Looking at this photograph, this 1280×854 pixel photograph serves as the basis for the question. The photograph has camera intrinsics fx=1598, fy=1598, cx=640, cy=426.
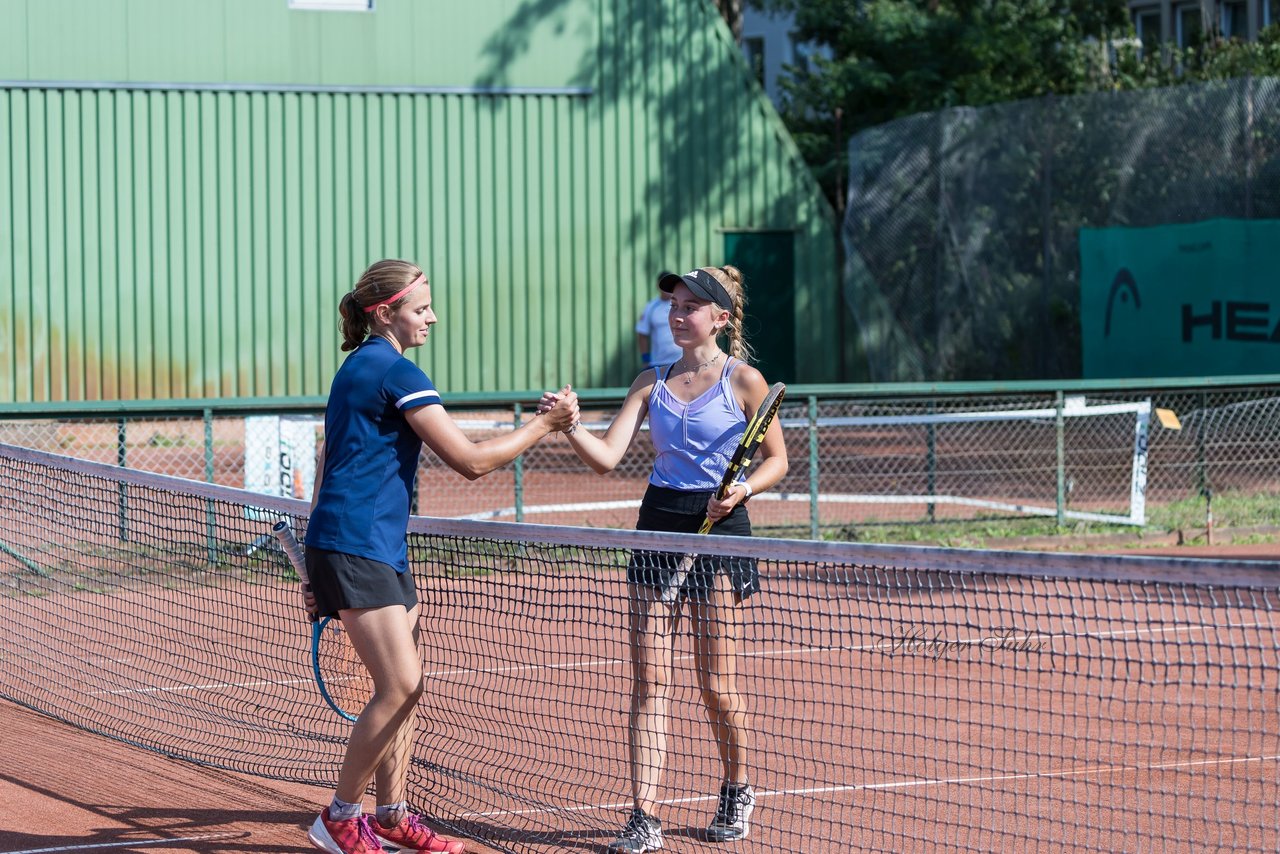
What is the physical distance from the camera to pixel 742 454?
17.2 ft

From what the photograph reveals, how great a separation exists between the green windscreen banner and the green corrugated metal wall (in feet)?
15.7

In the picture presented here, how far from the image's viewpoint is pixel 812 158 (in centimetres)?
2489

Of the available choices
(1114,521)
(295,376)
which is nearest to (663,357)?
(1114,521)

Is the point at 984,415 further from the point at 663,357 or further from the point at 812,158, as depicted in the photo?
the point at 812,158

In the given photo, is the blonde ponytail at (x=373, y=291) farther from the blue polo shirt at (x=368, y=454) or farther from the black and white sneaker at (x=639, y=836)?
the black and white sneaker at (x=639, y=836)

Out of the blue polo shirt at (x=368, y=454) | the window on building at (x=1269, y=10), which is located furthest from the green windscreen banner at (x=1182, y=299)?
the window on building at (x=1269, y=10)

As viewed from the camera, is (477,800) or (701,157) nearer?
(477,800)

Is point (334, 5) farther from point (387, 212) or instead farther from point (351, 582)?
point (351, 582)

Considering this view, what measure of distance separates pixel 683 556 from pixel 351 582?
3.71ft

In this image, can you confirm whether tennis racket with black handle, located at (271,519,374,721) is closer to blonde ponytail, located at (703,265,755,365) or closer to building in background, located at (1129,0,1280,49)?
blonde ponytail, located at (703,265,755,365)

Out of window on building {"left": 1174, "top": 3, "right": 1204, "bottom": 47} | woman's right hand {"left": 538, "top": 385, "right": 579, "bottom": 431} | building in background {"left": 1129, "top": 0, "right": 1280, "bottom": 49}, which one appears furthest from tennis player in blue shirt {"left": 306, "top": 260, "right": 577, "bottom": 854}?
window on building {"left": 1174, "top": 3, "right": 1204, "bottom": 47}

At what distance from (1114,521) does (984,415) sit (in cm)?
141

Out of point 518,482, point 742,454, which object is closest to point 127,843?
point 742,454

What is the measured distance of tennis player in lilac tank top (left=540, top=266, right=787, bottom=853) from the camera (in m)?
5.19
